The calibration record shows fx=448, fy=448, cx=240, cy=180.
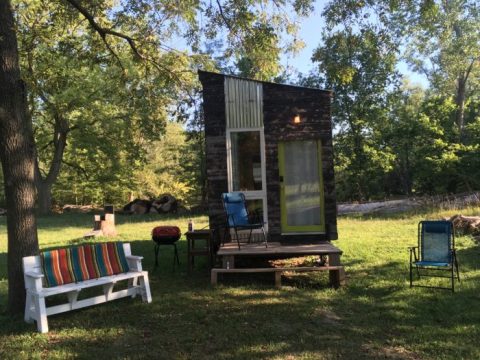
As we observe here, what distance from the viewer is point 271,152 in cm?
816

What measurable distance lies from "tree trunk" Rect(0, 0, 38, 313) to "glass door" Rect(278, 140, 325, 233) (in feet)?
13.9

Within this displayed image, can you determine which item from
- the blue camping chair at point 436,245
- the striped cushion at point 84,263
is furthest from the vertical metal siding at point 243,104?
the striped cushion at point 84,263

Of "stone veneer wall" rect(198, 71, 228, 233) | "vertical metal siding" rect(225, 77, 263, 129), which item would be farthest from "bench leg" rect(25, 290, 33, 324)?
"vertical metal siding" rect(225, 77, 263, 129)

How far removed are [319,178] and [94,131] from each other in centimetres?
1998

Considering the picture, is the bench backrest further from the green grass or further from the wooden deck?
the wooden deck

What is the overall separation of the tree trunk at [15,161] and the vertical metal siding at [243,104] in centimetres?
360

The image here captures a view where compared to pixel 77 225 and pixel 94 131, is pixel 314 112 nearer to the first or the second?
pixel 77 225

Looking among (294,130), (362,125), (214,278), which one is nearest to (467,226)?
(294,130)

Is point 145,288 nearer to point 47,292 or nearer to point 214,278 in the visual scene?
point 214,278

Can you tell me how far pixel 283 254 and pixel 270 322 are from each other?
2.02 metres

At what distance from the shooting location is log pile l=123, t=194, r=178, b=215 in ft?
76.2

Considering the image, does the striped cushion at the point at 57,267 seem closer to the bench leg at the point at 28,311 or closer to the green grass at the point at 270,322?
the bench leg at the point at 28,311

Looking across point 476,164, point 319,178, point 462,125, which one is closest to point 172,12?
point 319,178

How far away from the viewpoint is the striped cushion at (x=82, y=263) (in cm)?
526
